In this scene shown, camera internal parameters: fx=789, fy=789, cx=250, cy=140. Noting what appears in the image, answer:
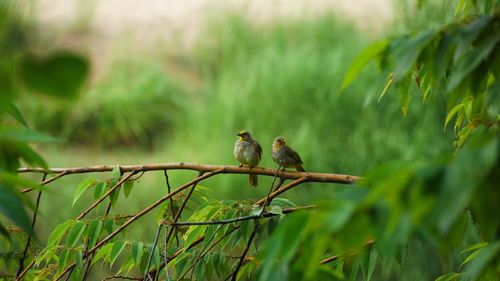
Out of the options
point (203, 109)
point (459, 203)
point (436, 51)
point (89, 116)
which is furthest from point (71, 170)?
point (89, 116)

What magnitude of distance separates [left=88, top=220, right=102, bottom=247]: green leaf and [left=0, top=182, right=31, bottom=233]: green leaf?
1.66ft

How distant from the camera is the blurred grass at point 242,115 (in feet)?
13.3

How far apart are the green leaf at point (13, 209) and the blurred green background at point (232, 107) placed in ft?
9.65

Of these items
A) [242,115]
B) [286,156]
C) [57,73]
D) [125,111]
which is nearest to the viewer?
[57,73]

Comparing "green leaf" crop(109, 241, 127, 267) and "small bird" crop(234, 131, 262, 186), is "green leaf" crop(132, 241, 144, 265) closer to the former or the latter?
"green leaf" crop(109, 241, 127, 267)

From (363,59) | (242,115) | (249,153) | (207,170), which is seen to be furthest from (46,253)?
(242,115)

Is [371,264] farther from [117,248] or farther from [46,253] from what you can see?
[46,253]

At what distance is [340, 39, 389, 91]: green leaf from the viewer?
0.62m

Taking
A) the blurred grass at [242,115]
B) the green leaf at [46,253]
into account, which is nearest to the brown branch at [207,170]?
the green leaf at [46,253]

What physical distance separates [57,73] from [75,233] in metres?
0.76

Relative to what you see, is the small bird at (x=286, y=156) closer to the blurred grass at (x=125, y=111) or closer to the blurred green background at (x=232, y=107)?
the blurred green background at (x=232, y=107)

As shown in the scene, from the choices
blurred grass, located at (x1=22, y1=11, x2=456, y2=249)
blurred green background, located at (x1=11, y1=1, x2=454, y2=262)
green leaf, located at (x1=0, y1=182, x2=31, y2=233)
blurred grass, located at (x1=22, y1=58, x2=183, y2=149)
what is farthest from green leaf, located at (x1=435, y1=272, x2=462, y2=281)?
blurred grass, located at (x1=22, y1=58, x2=183, y2=149)

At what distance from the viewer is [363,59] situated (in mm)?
632

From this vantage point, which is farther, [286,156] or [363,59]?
[286,156]
